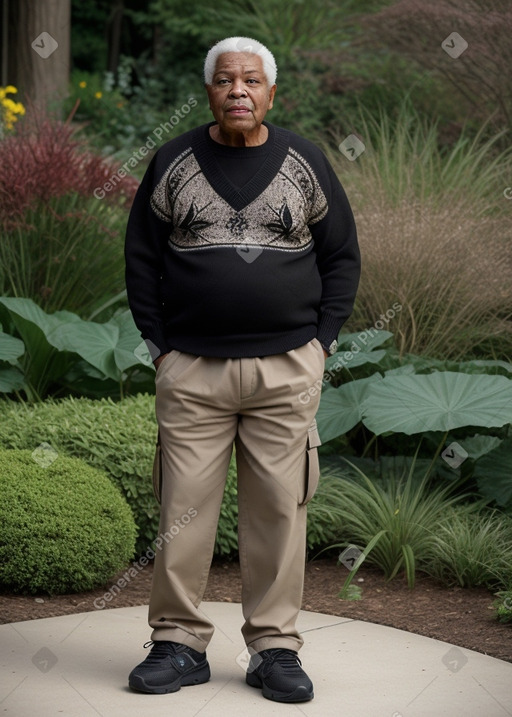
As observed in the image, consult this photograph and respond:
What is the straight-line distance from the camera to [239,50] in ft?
9.98

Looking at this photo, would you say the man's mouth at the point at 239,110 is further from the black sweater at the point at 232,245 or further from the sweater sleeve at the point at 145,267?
the sweater sleeve at the point at 145,267

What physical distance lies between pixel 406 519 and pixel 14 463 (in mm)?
1727

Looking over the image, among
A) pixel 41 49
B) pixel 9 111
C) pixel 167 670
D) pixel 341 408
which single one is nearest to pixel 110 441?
pixel 341 408

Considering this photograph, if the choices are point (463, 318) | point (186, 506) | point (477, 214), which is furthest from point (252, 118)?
point (477, 214)

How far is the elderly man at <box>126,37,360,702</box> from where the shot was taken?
10.2 feet

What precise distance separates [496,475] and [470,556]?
A: 1.81ft

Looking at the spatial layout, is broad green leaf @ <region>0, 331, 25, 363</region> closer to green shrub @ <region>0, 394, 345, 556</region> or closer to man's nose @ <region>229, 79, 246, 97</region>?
green shrub @ <region>0, 394, 345, 556</region>

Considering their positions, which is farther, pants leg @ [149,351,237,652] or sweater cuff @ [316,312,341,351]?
sweater cuff @ [316,312,341,351]

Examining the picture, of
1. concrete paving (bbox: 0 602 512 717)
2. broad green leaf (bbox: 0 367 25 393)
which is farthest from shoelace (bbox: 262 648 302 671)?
broad green leaf (bbox: 0 367 25 393)

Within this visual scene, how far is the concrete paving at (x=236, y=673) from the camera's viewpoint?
10.3 ft

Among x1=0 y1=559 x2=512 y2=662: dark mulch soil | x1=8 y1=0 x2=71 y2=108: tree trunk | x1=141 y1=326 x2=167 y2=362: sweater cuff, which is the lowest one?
x1=0 y1=559 x2=512 y2=662: dark mulch soil

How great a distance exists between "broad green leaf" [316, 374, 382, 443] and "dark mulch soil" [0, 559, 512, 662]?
2.11 ft

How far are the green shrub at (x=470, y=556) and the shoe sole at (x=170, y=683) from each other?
5.25 feet

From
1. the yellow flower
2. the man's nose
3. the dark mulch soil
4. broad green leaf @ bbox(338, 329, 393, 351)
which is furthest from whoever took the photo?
the yellow flower
